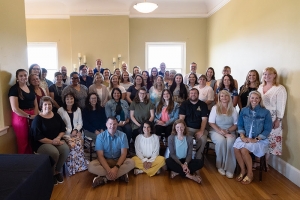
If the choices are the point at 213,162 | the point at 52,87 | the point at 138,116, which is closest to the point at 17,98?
the point at 52,87

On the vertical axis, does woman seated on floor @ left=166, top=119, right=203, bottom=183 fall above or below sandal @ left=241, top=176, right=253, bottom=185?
above

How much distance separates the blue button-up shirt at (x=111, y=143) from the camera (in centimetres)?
307

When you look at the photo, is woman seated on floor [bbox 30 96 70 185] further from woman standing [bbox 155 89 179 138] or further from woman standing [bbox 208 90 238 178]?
woman standing [bbox 208 90 238 178]

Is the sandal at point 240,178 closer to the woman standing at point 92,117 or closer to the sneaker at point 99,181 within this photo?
the sneaker at point 99,181

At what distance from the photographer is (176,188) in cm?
281

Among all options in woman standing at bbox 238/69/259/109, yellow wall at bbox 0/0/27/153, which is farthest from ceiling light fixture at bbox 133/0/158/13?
woman standing at bbox 238/69/259/109

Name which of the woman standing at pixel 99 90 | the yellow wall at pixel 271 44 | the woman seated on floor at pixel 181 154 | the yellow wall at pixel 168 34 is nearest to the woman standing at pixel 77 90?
the woman standing at pixel 99 90

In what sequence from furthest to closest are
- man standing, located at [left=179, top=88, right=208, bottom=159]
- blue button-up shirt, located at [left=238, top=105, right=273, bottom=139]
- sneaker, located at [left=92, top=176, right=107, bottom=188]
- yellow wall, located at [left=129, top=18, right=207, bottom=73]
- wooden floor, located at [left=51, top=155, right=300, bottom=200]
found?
yellow wall, located at [left=129, top=18, right=207, bottom=73] → man standing, located at [left=179, top=88, right=208, bottom=159] → blue button-up shirt, located at [left=238, top=105, right=273, bottom=139] → sneaker, located at [left=92, top=176, right=107, bottom=188] → wooden floor, located at [left=51, top=155, right=300, bottom=200]

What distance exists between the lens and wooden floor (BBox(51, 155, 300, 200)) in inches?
103

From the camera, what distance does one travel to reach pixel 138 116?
376 centimetres

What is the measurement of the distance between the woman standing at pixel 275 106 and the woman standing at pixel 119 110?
205 centimetres

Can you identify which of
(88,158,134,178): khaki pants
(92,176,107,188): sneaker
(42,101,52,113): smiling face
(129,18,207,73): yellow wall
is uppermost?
(129,18,207,73): yellow wall

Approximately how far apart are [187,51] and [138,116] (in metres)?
4.05

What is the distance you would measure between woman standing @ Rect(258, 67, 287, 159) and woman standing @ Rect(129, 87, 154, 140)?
1731 millimetres
